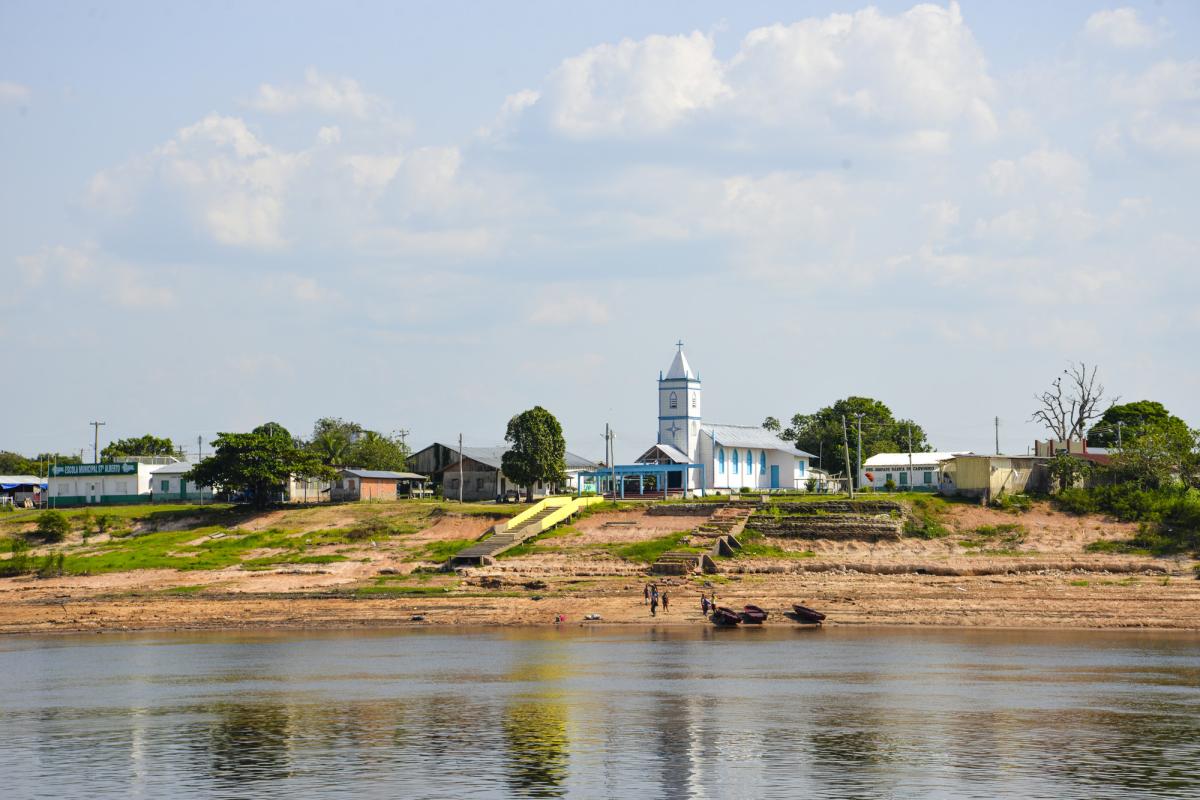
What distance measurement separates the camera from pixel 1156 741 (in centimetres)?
3962

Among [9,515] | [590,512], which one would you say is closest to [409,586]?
[590,512]

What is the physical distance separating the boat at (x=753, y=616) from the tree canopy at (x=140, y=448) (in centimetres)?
11095

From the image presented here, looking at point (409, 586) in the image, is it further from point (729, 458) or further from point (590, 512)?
point (729, 458)

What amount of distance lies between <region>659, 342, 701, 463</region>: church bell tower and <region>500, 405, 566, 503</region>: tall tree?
1262cm

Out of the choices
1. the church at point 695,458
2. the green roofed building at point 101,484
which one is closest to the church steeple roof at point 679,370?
the church at point 695,458

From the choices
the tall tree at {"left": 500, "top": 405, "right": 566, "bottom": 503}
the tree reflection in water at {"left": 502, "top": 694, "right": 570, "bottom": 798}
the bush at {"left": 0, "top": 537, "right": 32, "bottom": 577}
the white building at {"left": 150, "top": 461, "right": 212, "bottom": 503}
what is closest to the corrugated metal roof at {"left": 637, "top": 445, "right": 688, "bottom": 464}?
the tall tree at {"left": 500, "top": 405, "right": 566, "bottom": 503}

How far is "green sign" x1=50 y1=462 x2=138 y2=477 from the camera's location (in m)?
113

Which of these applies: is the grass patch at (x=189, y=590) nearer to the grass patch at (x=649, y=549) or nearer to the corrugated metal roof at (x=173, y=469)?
the grass patch at (x=649, y=549)

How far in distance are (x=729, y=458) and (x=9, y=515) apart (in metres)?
55.8

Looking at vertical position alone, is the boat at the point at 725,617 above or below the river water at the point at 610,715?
above

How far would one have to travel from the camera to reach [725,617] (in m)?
65.3

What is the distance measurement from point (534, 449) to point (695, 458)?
629 inches

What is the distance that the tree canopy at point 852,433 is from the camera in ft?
450

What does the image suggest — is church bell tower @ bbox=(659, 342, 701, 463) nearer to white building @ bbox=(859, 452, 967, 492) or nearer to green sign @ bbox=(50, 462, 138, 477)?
white building @ bbox=(859, 452, 967, 492)
